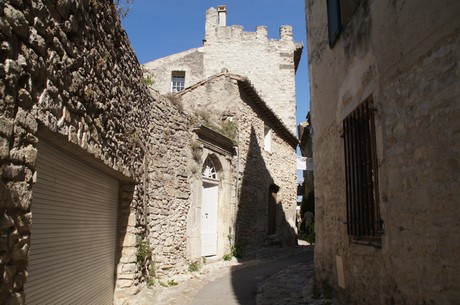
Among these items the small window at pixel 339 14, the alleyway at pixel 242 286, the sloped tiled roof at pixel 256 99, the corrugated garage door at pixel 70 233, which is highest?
the sloped tiled roof at pixel 256 99

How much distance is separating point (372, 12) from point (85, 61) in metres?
3.19

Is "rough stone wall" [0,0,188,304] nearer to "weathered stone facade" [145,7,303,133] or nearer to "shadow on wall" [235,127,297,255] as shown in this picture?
"shadow on wall" [235,127,297,255]

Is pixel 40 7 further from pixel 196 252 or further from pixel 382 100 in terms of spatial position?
pixel 196 252

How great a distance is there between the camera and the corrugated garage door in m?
3.61

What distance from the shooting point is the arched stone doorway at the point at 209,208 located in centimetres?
1091

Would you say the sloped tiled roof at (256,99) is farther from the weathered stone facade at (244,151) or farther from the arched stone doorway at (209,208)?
the arched stone doorway at (209,208)

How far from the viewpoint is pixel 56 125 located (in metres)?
3.23

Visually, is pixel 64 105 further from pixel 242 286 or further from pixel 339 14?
pixel 242 286

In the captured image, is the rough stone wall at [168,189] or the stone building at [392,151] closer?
the stone building at [392,151]

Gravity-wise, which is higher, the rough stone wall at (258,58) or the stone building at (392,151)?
the rough stone wall at (258,58)

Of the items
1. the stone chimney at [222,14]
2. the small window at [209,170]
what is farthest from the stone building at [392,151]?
the stone chimney at [222,14]

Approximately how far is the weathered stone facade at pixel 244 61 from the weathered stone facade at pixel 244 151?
6.10 meters

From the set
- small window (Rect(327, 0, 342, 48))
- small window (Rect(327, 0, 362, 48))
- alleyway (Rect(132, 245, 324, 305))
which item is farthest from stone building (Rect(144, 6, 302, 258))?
small window (Rect(327, 0, 362, 48))

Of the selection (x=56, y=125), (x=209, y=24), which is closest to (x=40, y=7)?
(x=56, y=125)
